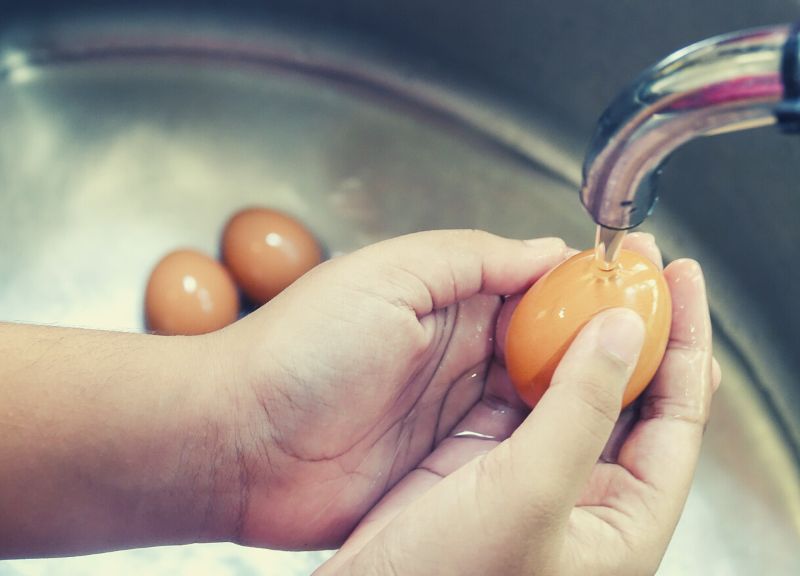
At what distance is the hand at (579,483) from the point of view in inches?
19.7

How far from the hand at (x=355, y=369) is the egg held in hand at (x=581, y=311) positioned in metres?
0.08

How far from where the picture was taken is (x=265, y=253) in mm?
921

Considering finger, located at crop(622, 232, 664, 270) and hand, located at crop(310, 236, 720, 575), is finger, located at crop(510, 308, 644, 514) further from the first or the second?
finger, located at crop(622, 232, 664, 270)

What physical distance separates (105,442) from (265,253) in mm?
322

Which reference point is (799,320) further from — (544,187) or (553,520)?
(553,520)

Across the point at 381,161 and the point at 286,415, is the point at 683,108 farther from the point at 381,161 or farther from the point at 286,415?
the point at 381,161

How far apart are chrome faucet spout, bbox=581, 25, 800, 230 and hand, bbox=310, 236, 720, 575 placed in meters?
0.11

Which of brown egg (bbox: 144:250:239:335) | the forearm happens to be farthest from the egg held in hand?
brown egg (bbox: 144:250:239:335)

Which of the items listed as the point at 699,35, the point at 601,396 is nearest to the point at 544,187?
the point at 699,35

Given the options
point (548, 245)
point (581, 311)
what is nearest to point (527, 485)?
point (581, 311)

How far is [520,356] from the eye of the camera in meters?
0.63

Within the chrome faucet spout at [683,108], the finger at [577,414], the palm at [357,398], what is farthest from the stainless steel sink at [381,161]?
the chrome faucet spout at [683,108]

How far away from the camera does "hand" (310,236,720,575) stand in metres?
0.50

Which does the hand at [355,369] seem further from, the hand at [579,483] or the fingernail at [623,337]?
the fingernail at [623,337]
